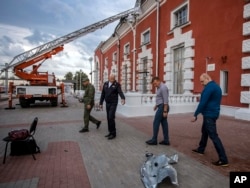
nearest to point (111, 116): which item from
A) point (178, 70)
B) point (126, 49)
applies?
point (178, 70)

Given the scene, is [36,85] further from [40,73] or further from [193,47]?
[193,47]

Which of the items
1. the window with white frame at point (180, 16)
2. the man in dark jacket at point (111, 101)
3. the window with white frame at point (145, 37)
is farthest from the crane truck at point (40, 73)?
the man in dark jacket at point (111, 101)

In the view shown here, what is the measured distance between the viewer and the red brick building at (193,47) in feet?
32.2

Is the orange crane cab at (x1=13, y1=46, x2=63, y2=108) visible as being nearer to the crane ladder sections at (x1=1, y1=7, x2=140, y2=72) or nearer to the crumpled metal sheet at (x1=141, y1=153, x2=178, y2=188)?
the crane ladder sections at (x1=1, y1=7, x2=140, y2=72)

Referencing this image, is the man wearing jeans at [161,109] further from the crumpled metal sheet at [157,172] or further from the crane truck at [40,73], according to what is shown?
the crane truck at [40,73]

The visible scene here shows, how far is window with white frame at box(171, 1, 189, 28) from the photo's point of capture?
13727 millimetres

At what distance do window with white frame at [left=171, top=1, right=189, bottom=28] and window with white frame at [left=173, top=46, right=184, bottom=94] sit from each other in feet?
5.28

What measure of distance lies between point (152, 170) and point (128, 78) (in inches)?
779

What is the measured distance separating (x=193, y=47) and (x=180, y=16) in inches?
117

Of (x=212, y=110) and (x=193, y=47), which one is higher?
(x=193, y=47)

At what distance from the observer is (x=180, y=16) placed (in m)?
14.5

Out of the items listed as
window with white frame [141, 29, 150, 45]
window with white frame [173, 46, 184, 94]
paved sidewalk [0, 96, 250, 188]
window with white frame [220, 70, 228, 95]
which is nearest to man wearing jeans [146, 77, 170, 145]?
paved sidewalk [0, 96, 250, 188]

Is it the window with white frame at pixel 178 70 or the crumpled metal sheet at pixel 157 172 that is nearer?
the crumpled metal sheet at pixel 157 172

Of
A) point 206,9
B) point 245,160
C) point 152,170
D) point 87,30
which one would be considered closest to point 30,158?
point 152,170
